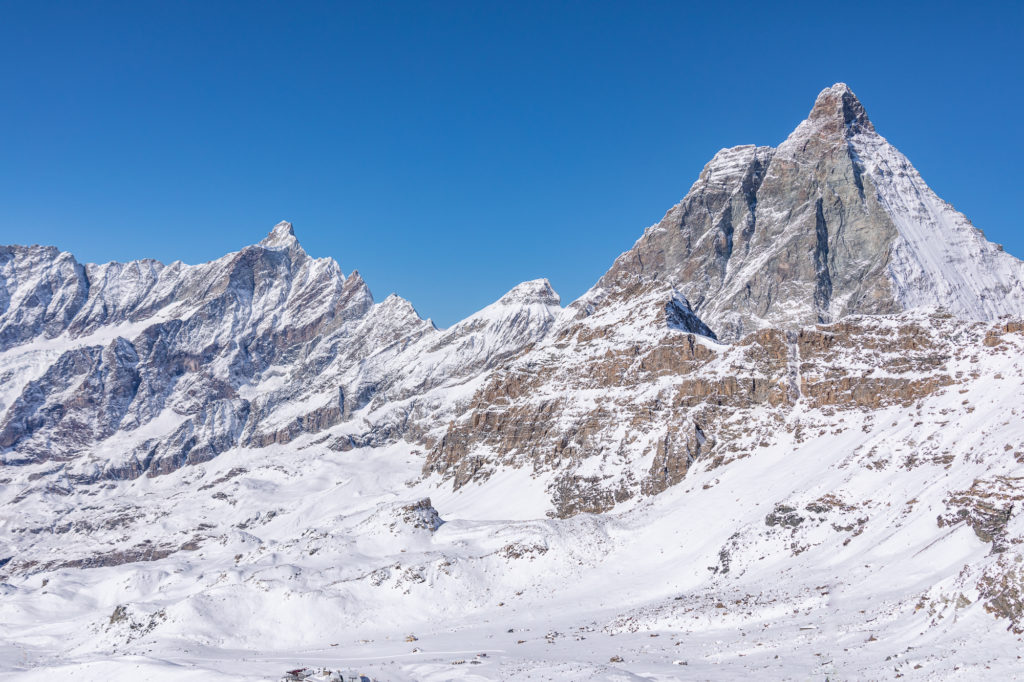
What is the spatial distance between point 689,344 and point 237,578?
232ft

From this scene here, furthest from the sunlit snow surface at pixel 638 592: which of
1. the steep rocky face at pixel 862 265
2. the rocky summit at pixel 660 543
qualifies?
the steep rocky face at pixel 862 265

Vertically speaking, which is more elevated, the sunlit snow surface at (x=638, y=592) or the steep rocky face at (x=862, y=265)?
the steep rocky face at (x=862, y=265)

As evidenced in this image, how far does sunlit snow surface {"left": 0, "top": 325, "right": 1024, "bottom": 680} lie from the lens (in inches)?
1224

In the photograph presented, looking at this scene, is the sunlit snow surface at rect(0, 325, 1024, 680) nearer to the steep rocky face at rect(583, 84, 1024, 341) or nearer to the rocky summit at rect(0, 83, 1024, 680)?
the rocky summit at rect(0, 83, 1024, 680)

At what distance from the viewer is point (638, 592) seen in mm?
53562

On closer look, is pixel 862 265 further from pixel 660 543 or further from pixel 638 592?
pixel 638 592

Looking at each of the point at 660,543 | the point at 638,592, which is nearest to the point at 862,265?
the point at 660,543

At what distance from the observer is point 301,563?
226 ft

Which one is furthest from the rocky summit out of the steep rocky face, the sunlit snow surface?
the steep rocky face

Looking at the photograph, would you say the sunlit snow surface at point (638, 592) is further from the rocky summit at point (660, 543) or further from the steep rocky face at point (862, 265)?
the steep rocky face at point (862, 265)

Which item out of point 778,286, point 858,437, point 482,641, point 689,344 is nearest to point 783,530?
point 858,437

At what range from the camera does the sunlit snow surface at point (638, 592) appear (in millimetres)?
31078

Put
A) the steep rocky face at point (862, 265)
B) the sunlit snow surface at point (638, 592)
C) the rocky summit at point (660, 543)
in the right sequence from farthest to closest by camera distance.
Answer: the steep rocky face at point (862, 265) < the rocky summit at point (660, 543) < the sunlit snow surface at point (638, 592)

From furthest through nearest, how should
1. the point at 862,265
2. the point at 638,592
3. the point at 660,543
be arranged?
the point at 862,265 < the point at 660,543 < the point at 638,592
